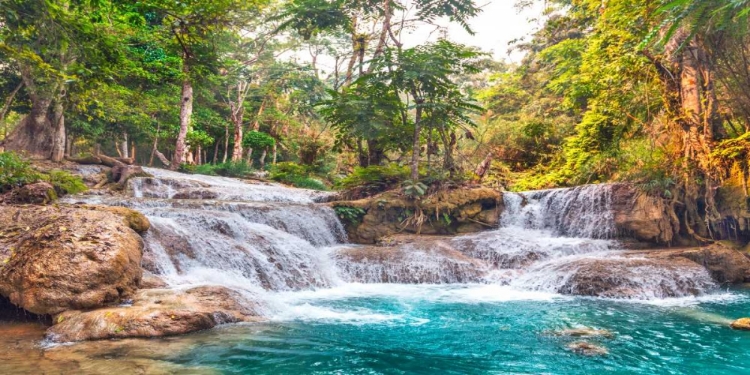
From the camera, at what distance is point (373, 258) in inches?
387

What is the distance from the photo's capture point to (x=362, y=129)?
12.7 meters

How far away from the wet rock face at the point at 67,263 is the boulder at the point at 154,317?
0.79ft

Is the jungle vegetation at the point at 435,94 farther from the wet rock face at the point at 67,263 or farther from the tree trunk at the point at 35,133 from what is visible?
the wet rock face at the point at 67,263

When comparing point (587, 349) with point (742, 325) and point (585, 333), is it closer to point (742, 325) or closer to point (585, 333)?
point (585, 333)

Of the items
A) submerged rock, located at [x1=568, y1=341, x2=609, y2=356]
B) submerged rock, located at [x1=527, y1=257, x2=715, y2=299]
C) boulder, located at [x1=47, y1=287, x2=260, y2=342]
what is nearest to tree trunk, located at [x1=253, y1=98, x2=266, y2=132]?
submerged rock, located at [x1=527, y1=257, x2=715, y2=299]

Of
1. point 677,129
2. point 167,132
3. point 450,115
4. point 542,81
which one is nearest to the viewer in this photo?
point 677,129

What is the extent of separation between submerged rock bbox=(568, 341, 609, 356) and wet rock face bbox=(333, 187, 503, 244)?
7.60 meters

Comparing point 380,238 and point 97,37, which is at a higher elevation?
point 97,37

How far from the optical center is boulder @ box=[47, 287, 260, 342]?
4.58 metres

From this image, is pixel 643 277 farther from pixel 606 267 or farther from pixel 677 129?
pixel 677 129

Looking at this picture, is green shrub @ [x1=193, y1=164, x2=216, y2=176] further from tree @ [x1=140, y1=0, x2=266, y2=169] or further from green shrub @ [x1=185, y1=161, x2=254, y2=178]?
tree @ [x1=140, y1=0, x2=266, y2=169]

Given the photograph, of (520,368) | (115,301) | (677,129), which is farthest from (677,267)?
(115,301)

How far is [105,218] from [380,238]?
23.4ft

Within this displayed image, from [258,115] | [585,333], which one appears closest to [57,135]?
[258,115]
